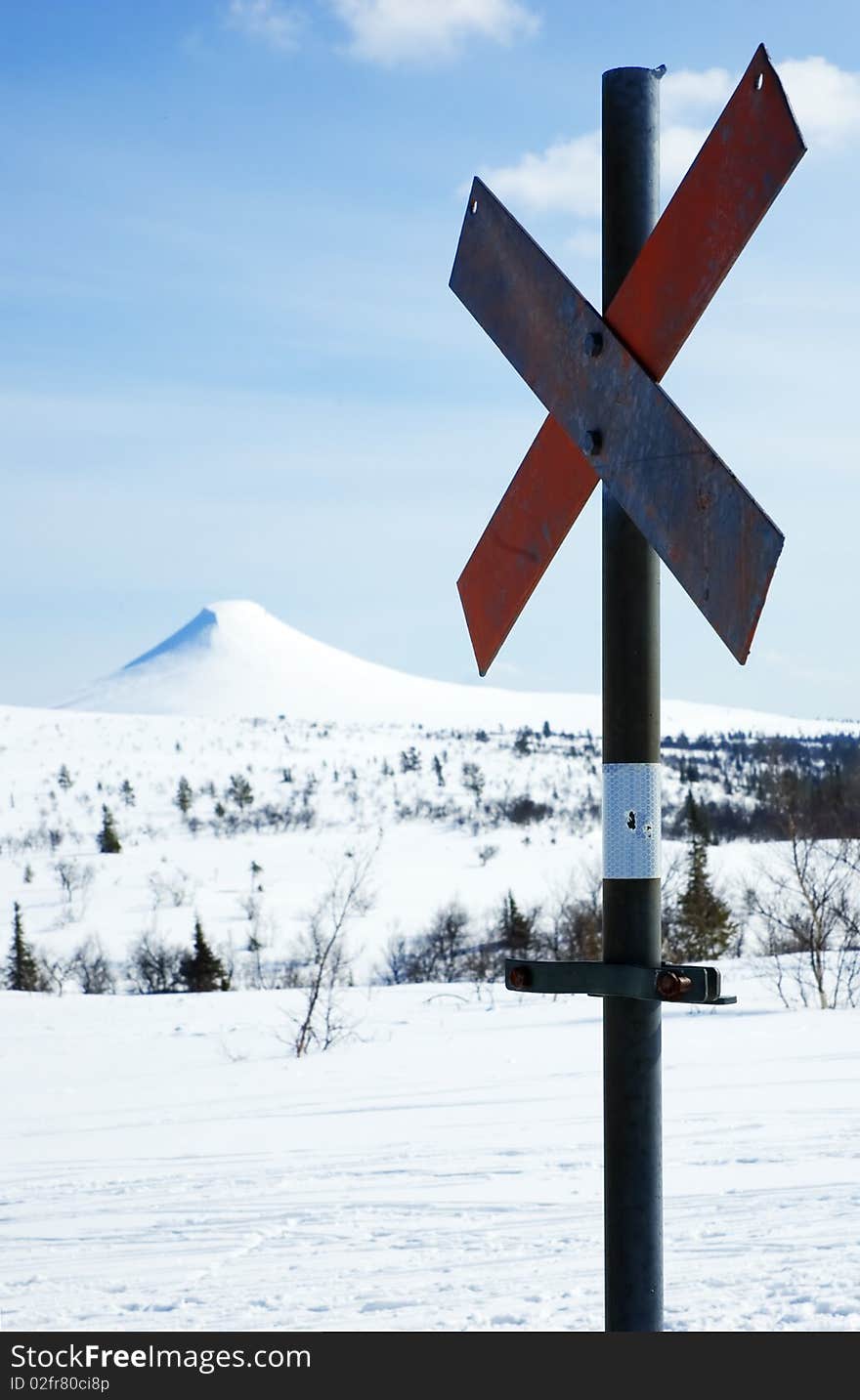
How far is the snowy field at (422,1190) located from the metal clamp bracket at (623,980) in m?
3.03

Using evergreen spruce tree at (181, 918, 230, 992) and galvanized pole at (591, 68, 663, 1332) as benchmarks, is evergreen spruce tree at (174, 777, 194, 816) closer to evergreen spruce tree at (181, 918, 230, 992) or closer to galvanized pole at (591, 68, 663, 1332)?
evergreen spruce tree at (181, 918, 230, 992)

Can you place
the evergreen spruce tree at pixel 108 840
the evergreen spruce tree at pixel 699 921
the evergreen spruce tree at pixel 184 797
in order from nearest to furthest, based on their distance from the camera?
the evergreen spruce tree at pixel 699 921
the evergreen spruce tree at pixel 108 840
the evergreen spruce tree at pixel 184 797

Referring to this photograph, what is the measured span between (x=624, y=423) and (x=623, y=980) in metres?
0.92

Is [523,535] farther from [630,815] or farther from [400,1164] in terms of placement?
[400,1164]

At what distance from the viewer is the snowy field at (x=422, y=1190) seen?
5516 mm

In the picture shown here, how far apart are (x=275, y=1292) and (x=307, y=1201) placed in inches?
99.5

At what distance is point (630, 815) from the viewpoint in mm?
2369

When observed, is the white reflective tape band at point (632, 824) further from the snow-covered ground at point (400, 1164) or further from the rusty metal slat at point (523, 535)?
the snow-covered ground at point (400, 1164)

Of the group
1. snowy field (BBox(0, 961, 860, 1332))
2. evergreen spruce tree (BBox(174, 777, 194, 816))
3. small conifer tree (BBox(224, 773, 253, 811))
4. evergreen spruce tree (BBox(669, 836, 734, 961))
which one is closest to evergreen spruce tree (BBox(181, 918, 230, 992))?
evergreen spruce tree (BBox(669, 836, 734, 961))

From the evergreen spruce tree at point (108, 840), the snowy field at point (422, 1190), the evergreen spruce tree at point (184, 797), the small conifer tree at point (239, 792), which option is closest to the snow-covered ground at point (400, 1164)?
the snowy field at point (422, 1190)

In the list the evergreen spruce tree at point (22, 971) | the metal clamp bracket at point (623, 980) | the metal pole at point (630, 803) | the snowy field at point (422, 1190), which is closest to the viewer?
the metal clamp bracket at point (623, 980)

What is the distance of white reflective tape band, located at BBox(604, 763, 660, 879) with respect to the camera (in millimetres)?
2354

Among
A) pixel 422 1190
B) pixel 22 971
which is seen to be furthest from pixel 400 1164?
pixel 22 971

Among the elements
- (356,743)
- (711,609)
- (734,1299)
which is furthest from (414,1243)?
(356,743)
